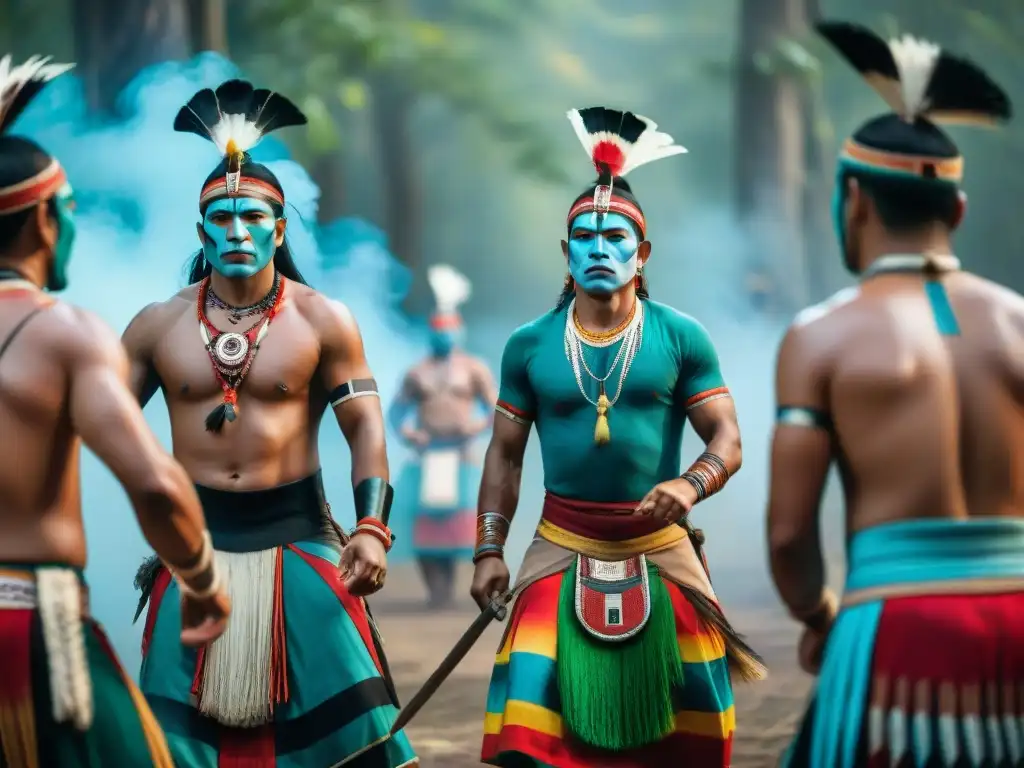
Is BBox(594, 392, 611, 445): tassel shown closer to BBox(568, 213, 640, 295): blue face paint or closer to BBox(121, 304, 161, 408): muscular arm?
BBox(568, 213, 640, 295): blue face paint

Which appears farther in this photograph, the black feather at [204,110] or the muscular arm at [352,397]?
the black feather at [204,110]

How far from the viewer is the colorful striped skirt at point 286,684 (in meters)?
4.70

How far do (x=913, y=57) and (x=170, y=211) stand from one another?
5.58m

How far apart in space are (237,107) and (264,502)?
1.32 meters

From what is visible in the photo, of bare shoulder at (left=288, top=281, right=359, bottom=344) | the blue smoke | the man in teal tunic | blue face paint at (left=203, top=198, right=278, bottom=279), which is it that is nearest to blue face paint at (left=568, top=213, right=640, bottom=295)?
the man in teal tunic

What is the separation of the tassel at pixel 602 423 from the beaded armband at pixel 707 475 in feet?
0.96

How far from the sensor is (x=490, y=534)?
4973 mm

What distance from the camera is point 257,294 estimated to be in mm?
4988

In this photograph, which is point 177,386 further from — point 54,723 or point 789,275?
point 789,275

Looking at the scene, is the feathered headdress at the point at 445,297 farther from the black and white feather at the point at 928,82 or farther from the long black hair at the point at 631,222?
the black and white feather at the point at 928,82

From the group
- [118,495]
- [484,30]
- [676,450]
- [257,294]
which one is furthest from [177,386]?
[484,30]

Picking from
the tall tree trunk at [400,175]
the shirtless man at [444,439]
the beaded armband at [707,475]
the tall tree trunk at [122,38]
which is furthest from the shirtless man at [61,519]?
the tall tree trunk at [400,175]

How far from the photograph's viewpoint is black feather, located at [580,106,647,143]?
16.5 ft

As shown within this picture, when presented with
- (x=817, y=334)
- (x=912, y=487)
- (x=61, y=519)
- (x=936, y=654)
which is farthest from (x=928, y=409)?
(x=61, y=519)
